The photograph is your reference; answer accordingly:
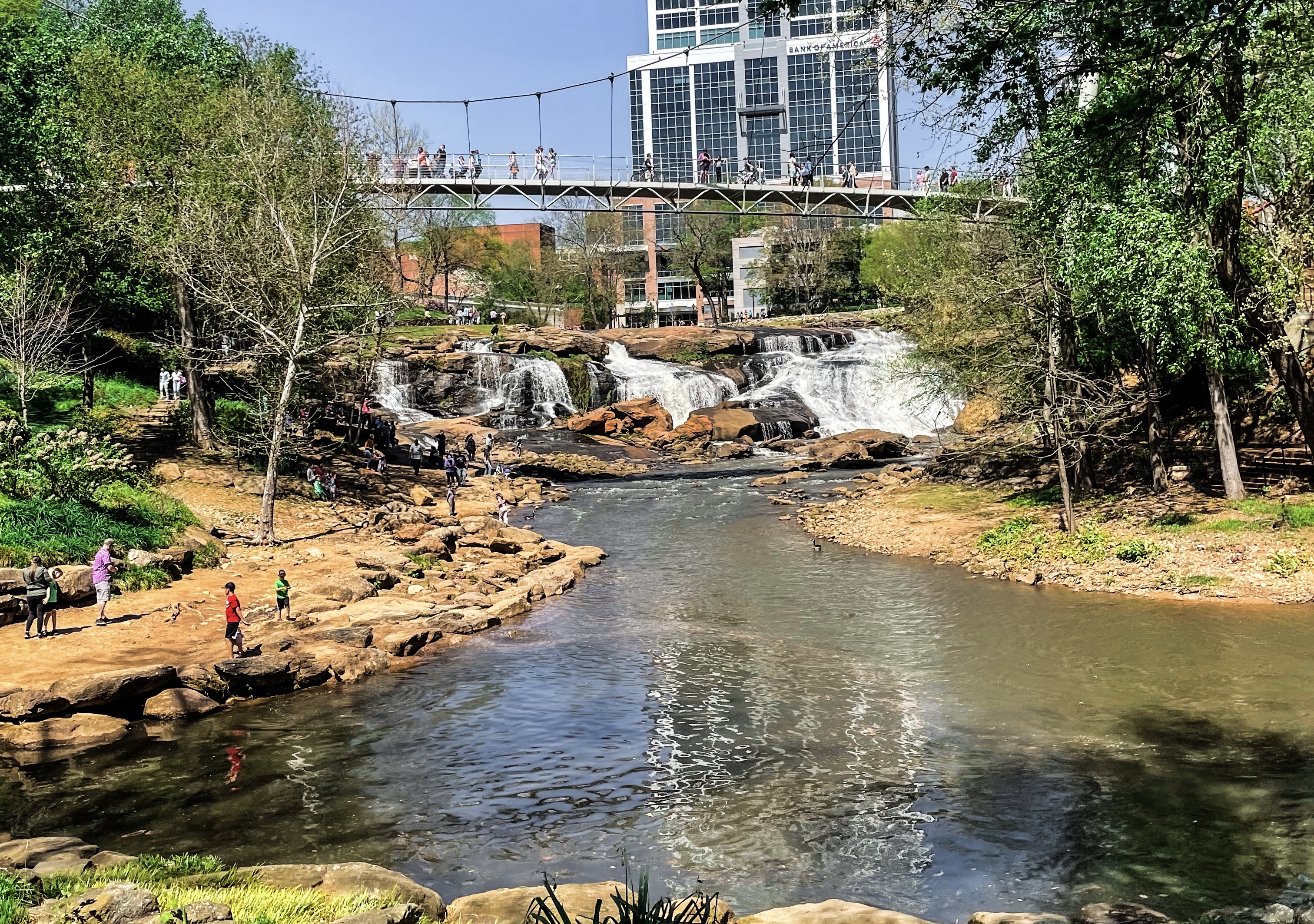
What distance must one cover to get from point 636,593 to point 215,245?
56.9 feet

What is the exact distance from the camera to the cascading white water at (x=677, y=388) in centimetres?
6097

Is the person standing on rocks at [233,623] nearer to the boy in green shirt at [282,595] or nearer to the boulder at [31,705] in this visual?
the boy in green shirt at [282,595]

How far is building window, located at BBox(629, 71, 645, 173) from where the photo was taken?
136125 mm

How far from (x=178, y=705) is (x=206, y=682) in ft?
3.08

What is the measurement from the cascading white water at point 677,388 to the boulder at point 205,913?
51713 mm

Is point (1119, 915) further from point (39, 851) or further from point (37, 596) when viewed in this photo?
point (37, 596)

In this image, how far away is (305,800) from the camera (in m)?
13.1

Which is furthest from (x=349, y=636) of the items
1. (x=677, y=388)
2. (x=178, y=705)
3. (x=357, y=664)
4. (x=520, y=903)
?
(x=677, y=388)

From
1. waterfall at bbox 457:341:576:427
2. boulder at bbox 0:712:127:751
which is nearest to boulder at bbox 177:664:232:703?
boulder at bbox 0:712:127:751

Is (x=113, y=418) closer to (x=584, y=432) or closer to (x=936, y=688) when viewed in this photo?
(x=584, y=432)

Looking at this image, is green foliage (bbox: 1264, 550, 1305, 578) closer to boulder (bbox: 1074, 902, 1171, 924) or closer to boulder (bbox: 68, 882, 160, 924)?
boulder (bbox: 1074, 902, 1171, 924)

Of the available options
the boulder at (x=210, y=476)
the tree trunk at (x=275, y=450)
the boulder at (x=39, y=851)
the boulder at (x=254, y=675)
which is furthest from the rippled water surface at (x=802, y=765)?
the boulder at (x=210, y=476)

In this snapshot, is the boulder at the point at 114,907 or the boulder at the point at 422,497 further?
the boulder at the point at 422,497

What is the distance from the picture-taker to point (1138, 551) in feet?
77.6
